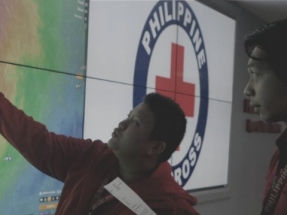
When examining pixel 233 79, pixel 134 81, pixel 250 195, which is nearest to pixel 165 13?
pixel 134 81

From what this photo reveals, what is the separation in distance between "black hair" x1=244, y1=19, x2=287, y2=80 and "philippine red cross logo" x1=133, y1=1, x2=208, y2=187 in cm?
138

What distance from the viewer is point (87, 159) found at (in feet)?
4.54

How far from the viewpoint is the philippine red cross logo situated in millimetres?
2461

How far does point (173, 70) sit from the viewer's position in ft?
8.79

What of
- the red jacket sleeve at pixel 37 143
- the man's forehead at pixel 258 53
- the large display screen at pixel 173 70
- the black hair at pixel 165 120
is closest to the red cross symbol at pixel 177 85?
the large display screen at pixel 173 70

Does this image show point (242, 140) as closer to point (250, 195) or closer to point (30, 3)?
point (250, 195)

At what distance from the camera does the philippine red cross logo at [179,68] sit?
2461mm

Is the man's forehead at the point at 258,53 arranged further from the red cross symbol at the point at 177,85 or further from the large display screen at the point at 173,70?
the red cross symbol at the point at 177,85

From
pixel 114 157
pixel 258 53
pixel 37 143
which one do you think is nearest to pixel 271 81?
pixel 258 53

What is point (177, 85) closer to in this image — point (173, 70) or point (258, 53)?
point (173, 70)

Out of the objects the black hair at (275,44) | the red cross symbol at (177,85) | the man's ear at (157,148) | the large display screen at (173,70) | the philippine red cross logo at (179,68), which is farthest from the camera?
the red cross symbol at (177,85)

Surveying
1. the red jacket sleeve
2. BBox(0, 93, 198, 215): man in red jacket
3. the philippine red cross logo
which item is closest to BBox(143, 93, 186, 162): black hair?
BBox(0, 93, 198, 215): man in red jacket

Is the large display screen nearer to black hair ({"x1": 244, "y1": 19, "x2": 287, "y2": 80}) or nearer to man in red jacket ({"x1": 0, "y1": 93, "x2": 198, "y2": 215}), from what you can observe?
man in red jacket ({"x1": 0, "y1": 93, "x2": 198, "y2": 215})

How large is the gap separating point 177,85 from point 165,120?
1.32 metres
